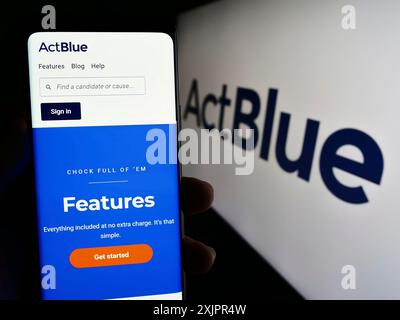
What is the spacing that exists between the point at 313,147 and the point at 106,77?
1.33 m

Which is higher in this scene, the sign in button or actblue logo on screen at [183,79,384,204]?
the sign in button

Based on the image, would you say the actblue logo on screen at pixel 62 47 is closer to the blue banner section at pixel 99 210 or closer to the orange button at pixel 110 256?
Result: the blue banner section at pixel 99 210

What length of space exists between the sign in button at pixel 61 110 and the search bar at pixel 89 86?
0.06 ft

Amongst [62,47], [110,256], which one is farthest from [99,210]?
[62,47]

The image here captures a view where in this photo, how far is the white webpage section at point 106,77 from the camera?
77 cm

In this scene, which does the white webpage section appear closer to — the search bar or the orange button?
the search bar

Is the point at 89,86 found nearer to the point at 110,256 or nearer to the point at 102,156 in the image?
the point at 102,156

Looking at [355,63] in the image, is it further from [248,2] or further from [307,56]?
[248,2]

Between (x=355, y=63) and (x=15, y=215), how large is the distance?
1344 millimetres

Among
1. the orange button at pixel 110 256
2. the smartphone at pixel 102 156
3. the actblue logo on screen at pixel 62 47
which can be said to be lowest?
the orange button at pixel 110 256

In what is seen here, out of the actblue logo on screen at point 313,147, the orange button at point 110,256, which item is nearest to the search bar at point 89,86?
the orange button at point 110,256

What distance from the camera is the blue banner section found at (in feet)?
2.56

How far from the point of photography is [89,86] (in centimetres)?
77

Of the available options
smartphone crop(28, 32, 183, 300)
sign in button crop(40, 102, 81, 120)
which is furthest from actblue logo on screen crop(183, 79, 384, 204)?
sign in button crop(40, 102, 81, 120)
